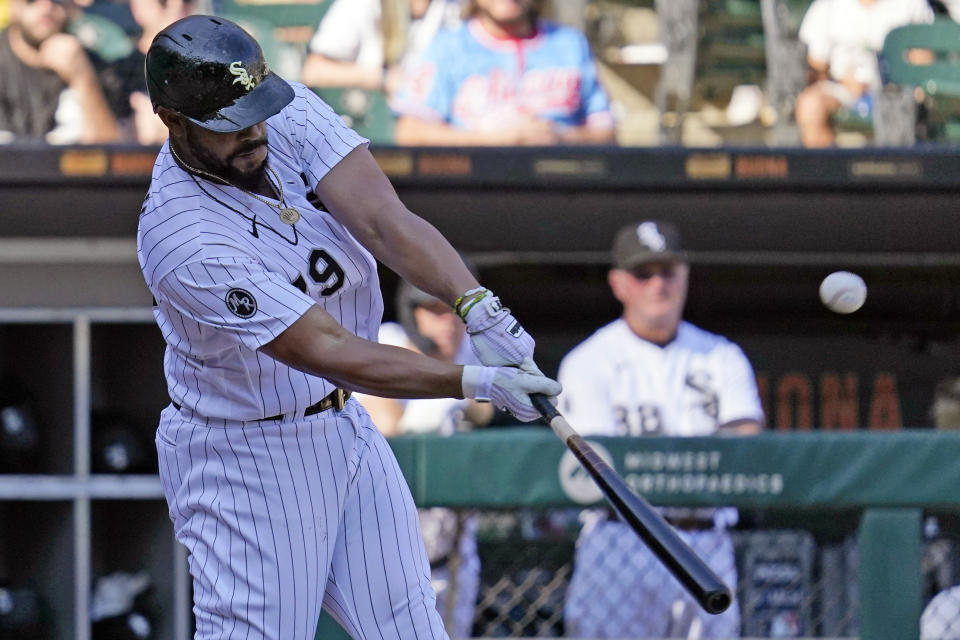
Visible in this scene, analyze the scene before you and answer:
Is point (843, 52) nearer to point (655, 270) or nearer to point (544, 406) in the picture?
point (655, 270)

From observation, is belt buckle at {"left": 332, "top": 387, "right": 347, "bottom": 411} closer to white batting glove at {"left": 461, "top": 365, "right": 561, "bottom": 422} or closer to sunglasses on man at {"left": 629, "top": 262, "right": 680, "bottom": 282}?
white batting glove at {"left": 461, "top": 365, "right": 561, "bottom": 422}

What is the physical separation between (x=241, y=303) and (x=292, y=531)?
1.45 ft

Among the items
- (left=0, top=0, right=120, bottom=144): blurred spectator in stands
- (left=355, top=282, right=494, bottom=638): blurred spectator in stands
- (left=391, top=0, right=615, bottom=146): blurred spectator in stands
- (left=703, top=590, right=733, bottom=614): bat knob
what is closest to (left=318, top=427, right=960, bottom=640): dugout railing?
(left=355, top=282, right=494, bottom=638): blurred spectator in stands

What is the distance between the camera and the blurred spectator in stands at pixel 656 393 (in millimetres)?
3531

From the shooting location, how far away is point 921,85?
534 centimetres

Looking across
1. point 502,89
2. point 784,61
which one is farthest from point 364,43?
point 784,61

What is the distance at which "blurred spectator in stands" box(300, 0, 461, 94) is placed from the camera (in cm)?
527

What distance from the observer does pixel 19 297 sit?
5.43 m

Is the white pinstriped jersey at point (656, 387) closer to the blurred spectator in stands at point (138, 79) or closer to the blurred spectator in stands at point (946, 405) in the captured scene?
the blurred spectator in stands at point (946, 405)

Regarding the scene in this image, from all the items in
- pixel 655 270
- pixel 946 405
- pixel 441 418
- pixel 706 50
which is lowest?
pixel 441 418

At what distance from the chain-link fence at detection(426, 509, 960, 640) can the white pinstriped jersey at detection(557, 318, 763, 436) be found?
14.4 inches

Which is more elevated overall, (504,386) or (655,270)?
(655,270)

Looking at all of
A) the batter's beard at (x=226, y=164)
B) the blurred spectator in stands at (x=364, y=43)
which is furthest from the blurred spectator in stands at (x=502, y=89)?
the batter's beard at (x=226, y=164)

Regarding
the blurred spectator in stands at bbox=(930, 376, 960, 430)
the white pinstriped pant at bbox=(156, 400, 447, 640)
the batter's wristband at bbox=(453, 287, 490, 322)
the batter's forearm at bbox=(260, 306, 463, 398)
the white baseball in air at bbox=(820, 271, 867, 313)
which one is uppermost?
the blurred spectator in stands at bbox=(930, 376, 960, 430)
